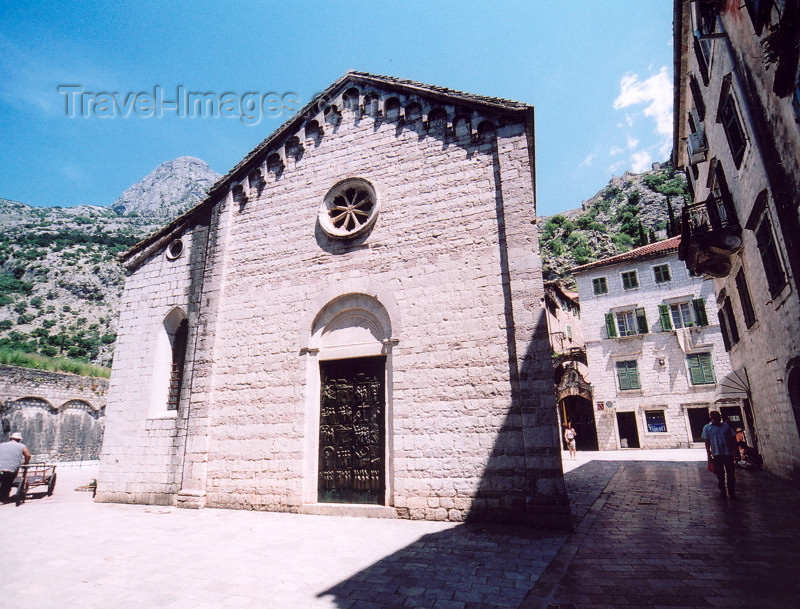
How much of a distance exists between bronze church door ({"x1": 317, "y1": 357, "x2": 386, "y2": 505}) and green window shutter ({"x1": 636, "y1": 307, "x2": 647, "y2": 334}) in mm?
22962

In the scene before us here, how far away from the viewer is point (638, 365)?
24812mm

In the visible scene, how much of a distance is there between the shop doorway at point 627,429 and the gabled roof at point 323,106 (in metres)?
22.7

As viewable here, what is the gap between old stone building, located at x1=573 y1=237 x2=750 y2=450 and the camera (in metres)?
23.1

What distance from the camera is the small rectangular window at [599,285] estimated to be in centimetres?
2662

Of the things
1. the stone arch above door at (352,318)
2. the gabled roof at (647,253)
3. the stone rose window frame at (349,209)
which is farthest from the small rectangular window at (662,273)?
the stone arch above door at (352,318)

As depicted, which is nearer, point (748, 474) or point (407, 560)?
point (407, 560)

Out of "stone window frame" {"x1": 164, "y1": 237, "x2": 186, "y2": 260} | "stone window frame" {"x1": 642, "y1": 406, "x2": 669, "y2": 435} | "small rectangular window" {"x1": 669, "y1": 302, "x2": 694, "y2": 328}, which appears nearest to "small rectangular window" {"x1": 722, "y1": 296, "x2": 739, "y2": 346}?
"small rectangular window" {"x1": 669, "y1": 302, "x2": 694, "y2": 328}

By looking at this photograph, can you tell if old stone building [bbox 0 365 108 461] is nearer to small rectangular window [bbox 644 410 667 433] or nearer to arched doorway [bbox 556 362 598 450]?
arched doorway [bbox 556 362 598 450]

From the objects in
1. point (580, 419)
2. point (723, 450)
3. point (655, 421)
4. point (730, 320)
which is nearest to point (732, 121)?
point (723, 450)

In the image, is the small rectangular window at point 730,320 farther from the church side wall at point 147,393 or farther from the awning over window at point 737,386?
the church side wall at point 147,393

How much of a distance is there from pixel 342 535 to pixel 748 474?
12577mm

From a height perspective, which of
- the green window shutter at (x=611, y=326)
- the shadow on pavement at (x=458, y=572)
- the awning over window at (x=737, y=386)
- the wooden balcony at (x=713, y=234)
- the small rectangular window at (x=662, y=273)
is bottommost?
the shadow on pavement at (x=458, y=572)

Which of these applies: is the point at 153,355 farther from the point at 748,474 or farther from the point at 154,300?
the point at 748,474

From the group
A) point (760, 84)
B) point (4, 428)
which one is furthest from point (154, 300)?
point (4, 428)
